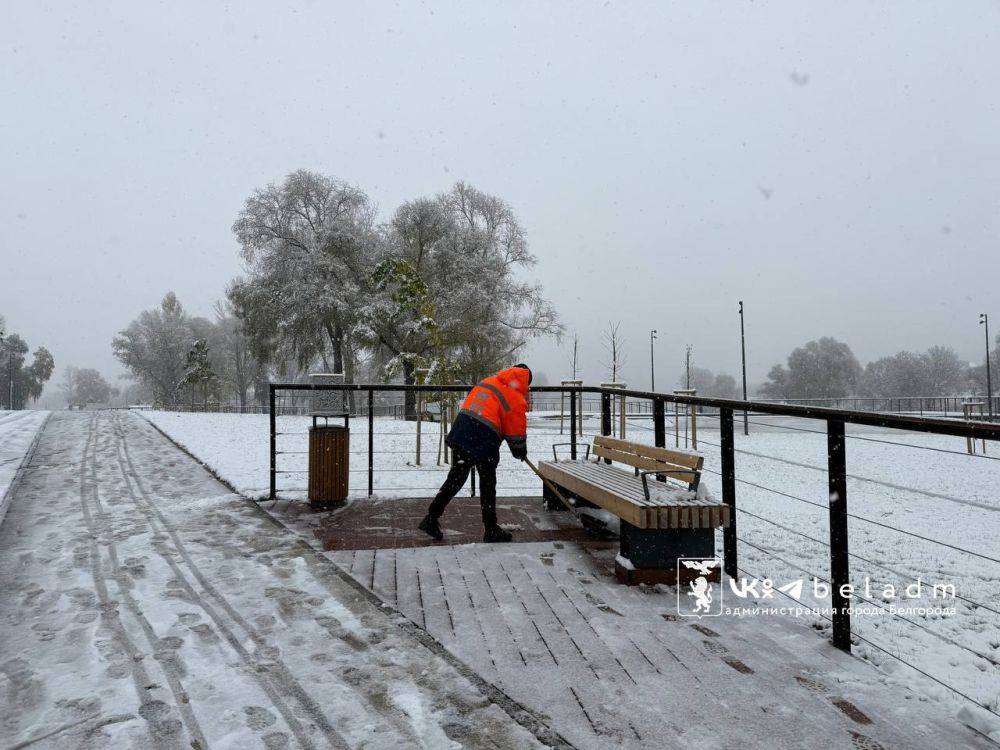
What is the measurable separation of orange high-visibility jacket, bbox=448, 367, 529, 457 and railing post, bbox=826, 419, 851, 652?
2379 mm

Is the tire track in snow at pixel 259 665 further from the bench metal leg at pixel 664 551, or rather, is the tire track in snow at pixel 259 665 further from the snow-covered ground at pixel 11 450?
the snow-covered ground at pixel 11 450

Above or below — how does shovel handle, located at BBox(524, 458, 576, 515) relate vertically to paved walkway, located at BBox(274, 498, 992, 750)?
above

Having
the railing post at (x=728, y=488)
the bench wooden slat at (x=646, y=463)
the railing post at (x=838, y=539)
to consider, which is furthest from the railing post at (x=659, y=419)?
the railing post at (x=838, y=539)

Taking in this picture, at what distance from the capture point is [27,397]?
7338 centimetres

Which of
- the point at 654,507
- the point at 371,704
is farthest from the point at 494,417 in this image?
the point at 371,704

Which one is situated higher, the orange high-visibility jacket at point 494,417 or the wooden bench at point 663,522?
the orange high-visibility jacket at point 494,417

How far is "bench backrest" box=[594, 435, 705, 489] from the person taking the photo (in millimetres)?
4272

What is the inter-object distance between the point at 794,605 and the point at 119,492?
296 inches

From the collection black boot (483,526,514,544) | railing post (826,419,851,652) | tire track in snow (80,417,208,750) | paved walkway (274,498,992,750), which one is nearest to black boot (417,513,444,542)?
black boot (483,526,514,544)

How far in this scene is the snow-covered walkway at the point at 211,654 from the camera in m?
2.37

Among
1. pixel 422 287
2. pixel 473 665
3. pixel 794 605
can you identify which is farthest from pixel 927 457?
pixel 473 665

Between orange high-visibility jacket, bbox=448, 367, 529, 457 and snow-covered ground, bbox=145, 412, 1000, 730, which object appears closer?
snow-covered ground, bbox=145, 412, 1000, 730

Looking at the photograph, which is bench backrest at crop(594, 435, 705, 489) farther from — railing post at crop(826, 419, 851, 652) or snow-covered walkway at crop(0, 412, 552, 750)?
snow-covered walkway at crop(0, 412, 552, 750)

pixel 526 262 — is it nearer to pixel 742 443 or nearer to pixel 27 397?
pixel 742 443
